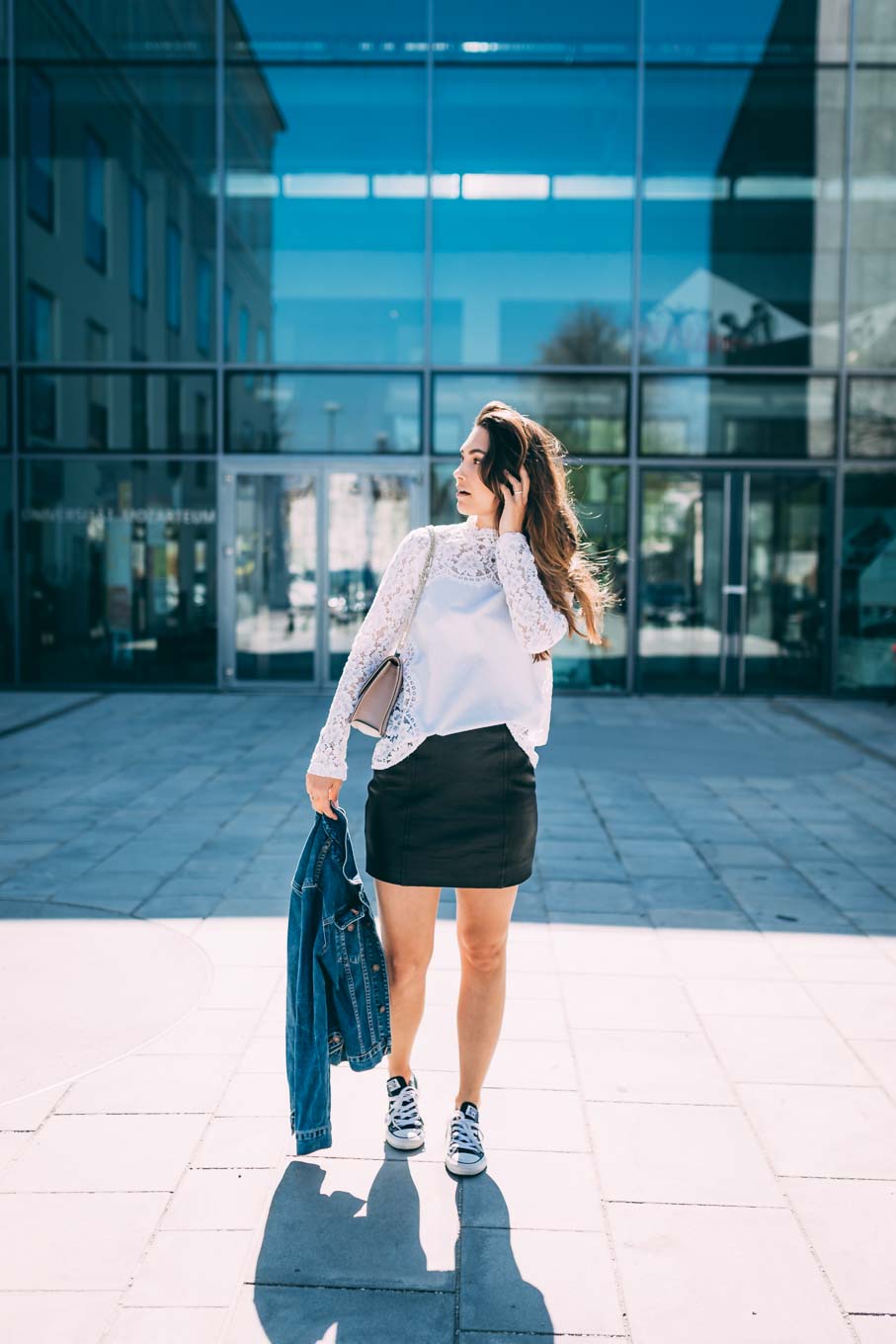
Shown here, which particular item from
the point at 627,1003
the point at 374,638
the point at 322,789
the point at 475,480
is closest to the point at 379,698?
the point at 374,638

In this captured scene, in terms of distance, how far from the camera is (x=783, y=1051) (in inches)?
162

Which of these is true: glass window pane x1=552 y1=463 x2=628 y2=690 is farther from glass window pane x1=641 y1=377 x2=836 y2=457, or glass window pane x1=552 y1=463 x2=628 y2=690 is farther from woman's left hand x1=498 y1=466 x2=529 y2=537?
woman's left hand x1=498 y1=466 x2=529 y2=537

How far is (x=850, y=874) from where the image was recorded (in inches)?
253

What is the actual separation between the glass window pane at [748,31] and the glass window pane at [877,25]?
160mm

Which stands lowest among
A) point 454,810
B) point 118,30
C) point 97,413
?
point 454,810

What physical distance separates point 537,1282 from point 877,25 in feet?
47.5

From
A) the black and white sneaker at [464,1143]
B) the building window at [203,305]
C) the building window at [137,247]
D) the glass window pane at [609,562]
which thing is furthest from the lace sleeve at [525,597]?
the building window at [137,247]

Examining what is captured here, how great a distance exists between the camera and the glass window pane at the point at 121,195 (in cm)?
1391

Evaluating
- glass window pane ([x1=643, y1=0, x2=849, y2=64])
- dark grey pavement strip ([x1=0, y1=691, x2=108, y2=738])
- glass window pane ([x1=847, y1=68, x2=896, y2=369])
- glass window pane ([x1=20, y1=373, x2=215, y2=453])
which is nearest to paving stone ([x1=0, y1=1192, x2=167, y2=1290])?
dark grey pavement strip ([x1=0, y1=691, x2=108, y2=738])

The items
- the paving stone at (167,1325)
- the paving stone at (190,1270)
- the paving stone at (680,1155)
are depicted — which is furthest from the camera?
the paving stone at (680,1155)

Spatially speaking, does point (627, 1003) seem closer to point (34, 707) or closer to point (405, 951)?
point (405, 951)

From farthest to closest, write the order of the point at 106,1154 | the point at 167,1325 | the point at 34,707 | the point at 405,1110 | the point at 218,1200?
the point at 34,707 → the point at 405,1110 → the point at 106,1154 → the point at 218,1200 → the point at 167,1325

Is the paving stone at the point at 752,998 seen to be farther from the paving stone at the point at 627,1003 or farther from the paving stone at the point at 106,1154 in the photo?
the paving stone at the point at 106,1154

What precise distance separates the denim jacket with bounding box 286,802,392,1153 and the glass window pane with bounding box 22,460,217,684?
1108 cm
